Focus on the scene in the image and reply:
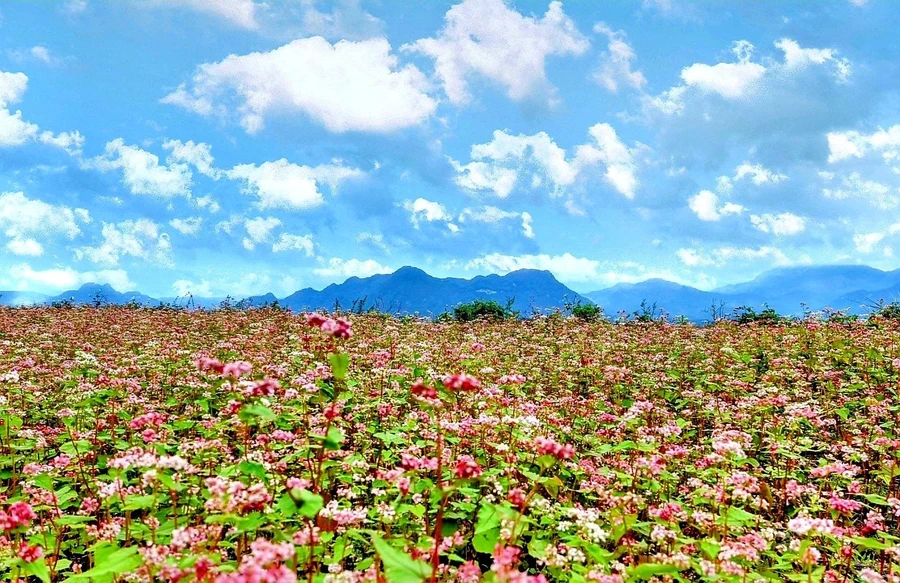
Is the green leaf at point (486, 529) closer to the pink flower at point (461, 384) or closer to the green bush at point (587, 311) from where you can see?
the pink flower at point (461, 384)

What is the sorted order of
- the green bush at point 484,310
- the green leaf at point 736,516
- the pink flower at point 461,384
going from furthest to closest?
the green bush at point 484,310 → the green leaf at point 736,516 → the pink flower at point 461,384

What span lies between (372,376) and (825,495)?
7745mm

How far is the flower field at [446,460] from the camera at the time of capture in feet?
13.2

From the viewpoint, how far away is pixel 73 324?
19750 millimetres

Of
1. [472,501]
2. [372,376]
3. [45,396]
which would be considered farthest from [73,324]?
[472,501]

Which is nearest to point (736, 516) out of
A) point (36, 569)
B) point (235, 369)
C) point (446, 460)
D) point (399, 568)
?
point (446, 460)

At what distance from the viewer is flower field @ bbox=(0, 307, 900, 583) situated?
13.2ft

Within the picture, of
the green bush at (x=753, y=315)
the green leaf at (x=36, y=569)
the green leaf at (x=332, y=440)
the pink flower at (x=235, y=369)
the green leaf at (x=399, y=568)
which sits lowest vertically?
the green leaf at (x=36, y=569)

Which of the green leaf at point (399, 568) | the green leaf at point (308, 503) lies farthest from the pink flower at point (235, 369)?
the green leaf at point (399, 568)

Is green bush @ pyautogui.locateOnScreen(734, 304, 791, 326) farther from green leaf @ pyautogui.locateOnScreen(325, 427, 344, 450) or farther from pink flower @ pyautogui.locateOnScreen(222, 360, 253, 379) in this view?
pink flower @ pyautogui.locateOnScreen(222, 360, 253, 379)

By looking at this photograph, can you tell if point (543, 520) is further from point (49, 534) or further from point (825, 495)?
point (49, 534)

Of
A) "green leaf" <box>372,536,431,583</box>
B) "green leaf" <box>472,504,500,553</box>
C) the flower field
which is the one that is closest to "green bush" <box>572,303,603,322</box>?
the flower field

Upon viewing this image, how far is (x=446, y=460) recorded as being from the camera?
20.4 feet

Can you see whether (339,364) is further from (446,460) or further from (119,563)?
(446,460)
